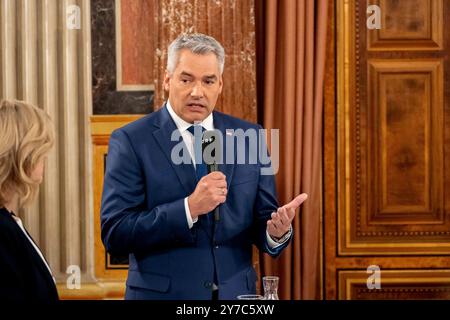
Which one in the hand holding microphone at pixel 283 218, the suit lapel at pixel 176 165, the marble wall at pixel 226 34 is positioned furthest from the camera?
the marble wall at pixel 226 34

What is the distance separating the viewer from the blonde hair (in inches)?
67.0

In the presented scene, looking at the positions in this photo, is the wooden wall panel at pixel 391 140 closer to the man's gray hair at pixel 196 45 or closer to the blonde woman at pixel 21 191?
the man's gray hair at pixel 196 45

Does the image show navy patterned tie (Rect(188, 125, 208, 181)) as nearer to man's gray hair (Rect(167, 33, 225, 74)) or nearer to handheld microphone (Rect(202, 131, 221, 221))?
handheld microphone (Rect(202, 131, 221, 221))

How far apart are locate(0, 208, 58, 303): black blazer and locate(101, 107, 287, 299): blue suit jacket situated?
1.66ft

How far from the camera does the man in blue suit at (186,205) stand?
2.17m

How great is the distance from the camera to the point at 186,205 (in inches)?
85.1

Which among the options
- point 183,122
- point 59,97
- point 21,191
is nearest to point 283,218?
point 183,122

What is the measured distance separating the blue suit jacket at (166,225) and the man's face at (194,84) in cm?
7

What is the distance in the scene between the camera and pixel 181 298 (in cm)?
221

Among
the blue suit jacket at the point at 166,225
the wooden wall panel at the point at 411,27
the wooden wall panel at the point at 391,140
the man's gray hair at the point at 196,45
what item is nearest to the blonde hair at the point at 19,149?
the blue suit jacket at the point at 166,225

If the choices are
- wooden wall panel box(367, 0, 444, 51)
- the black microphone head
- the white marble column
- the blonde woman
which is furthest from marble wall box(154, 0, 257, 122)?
the blonde woman

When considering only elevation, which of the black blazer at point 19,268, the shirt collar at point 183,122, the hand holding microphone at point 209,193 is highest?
the shirt collar at point 183,122

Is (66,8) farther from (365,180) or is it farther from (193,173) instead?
(365,180)
